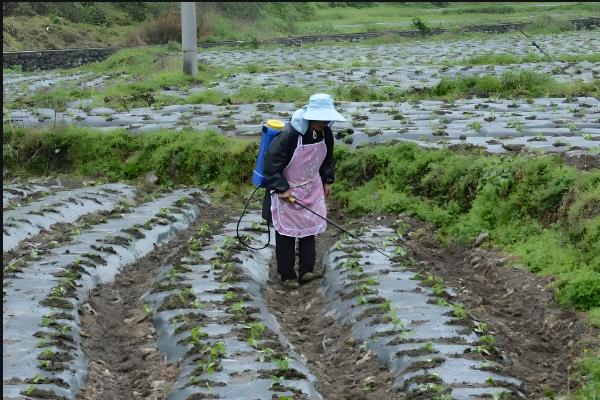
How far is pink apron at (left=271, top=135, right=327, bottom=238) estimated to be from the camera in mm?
8680

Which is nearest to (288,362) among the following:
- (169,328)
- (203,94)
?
(169,328)

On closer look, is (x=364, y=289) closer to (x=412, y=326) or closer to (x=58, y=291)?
Result: (x=412, y=326)

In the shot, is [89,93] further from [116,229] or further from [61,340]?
[61,340]

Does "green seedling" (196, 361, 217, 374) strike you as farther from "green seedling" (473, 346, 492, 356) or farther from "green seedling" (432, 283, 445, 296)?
"green seedling" (432, 283, 445, 296)

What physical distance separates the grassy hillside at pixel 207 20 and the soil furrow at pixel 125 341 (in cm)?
2764

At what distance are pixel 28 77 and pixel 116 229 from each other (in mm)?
16378

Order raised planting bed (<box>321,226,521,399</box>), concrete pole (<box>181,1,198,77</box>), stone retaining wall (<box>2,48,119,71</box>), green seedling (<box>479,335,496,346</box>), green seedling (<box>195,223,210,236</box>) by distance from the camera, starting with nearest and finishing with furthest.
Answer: raised planting bed (<box>321,226,521,399</box>)
green seedling (<box>479,335,496,346</box>)
green seedling (<box>195,223,210,236</box>)
concrete pole (<box>181,1,198,77</box>)
stone retaining wall (<box>2,48,119,71</box>)

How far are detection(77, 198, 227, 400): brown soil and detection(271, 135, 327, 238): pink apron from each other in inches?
42.4

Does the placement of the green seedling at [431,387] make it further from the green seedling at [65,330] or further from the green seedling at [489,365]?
the green seedling at [65,330]

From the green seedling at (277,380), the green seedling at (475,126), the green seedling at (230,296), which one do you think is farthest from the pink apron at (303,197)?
the green seedling at (475,126)

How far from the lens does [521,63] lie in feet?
71.3

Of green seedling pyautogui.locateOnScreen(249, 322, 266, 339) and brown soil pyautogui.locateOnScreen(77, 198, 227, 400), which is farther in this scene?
green seedling pyautogui.locateOnScreen(249, 322, 266, 339)

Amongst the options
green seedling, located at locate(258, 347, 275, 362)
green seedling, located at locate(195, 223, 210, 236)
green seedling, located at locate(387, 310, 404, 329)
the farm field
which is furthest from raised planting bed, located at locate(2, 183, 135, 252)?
green seedling, located at locate(387, 310, 404, 329)

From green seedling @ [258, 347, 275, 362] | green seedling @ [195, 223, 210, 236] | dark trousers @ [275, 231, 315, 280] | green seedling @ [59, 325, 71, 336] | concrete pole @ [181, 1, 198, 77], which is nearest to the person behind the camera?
green seedling @ [258, 347, 275, 362]
